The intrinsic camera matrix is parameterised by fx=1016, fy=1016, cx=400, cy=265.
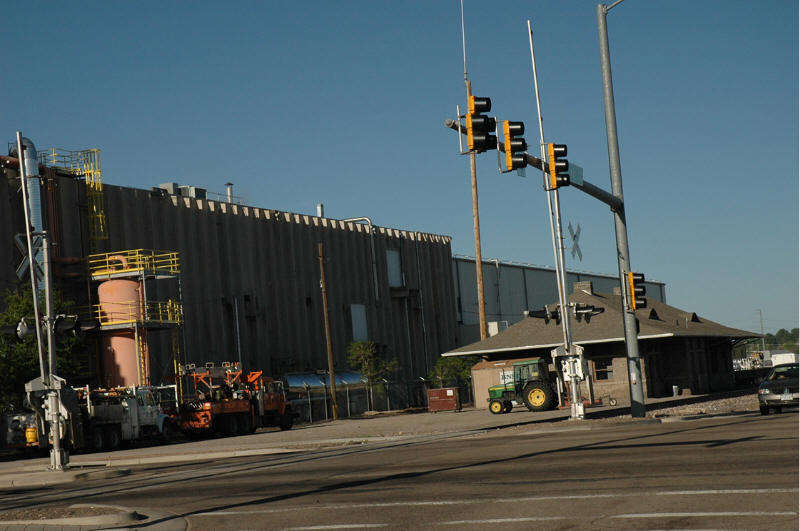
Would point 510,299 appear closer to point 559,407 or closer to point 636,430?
point 559,407

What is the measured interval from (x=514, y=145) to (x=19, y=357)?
2823 centimetres

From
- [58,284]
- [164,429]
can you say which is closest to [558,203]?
[164,429]

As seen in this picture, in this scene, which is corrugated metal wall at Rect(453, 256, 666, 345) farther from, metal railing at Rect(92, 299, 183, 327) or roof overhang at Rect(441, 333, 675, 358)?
metal railing at Rect(92, 299, 183, 327)

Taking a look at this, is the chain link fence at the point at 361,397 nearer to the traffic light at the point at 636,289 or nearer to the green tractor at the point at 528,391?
the green tractor at the point at 528,391

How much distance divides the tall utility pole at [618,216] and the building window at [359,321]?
3737cm

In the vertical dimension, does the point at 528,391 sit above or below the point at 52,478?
below

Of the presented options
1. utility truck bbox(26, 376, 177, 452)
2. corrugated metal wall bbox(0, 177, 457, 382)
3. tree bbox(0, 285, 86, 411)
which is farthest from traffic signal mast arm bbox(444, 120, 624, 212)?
corrugated metal wall bbox(0, 177, 457, 382)

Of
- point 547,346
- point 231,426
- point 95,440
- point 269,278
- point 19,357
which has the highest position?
point 269,278

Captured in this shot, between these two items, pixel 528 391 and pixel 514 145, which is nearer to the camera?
pixel 514 145

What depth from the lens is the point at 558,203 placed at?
1351 inches

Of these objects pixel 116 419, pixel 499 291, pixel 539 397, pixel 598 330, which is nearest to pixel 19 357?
pixel 116 419

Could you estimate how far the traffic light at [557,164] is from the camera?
862 inches

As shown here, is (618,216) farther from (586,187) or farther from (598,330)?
(598,330)

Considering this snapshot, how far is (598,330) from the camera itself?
52438 mm
